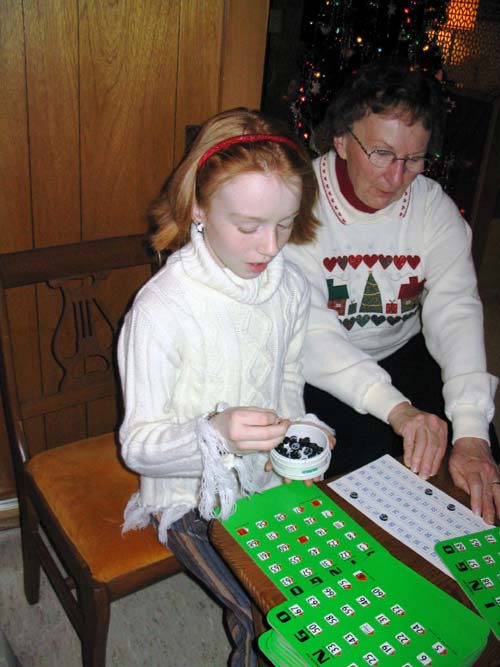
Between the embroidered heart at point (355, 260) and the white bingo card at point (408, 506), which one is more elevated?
the embroidered heart at point (355, 260)

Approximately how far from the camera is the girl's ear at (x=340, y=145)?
148 centimetres

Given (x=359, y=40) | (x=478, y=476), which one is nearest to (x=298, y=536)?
(x=478, y=476)

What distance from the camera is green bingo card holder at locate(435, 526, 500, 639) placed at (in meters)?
0.84

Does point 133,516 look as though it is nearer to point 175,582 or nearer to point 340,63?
point 175,582

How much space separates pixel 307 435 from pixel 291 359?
1.13 ft

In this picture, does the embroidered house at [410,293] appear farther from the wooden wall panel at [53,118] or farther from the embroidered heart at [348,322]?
the wooden wall panel at [53,118]

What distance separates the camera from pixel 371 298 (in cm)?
156

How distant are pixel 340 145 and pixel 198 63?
435mm

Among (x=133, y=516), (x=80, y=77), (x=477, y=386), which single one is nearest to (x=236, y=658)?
(x=133, y=516)

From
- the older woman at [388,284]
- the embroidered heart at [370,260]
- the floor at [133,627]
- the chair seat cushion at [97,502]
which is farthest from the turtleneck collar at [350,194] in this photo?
the floor at [133,627]

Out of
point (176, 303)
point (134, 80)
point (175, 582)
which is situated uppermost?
point (134, 80)

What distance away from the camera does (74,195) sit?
158 centimetres

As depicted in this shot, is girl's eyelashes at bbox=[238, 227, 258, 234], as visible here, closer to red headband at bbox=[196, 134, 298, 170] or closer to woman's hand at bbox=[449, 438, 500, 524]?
red headband at bbox=[196, 134, 298, 170]

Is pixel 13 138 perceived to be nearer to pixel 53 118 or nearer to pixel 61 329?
pixel 53 118
